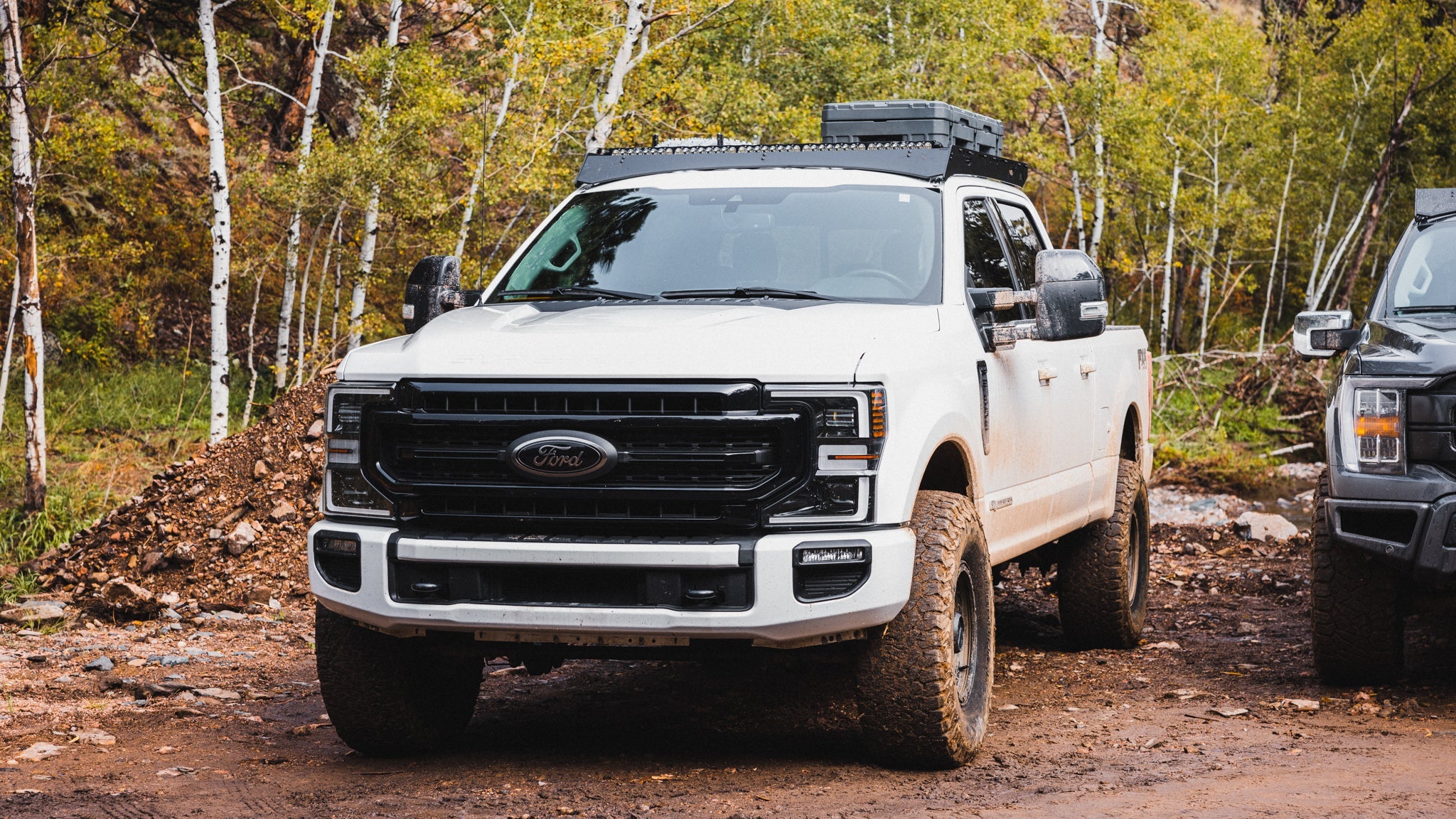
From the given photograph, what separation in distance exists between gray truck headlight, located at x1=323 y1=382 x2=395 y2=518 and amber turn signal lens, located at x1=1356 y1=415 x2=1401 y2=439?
377 centimetres

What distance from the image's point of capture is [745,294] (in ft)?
18.0

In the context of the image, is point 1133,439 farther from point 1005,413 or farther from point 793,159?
point 793,159

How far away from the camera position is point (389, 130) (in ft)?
69.6

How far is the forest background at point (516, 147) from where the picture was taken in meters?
20.7

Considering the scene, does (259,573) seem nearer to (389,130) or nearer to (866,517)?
(866,517)

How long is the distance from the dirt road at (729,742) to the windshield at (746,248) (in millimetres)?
1528

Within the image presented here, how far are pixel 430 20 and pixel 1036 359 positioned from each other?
25.1 m

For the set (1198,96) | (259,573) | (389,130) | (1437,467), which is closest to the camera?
(1437,467)

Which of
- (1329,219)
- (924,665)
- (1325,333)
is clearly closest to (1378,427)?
(1325,333)

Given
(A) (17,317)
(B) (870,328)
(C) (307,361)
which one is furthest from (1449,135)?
(B) (870,328)

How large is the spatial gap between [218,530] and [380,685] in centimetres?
576

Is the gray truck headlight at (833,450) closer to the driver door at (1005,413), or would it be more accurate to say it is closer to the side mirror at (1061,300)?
the driver door at (1005,413)

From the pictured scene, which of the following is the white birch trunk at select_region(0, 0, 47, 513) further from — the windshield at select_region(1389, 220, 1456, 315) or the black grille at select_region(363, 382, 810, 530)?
the windshield at select_region(1389, 220, 1456, 315)

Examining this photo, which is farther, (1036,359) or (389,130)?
(389,130)
